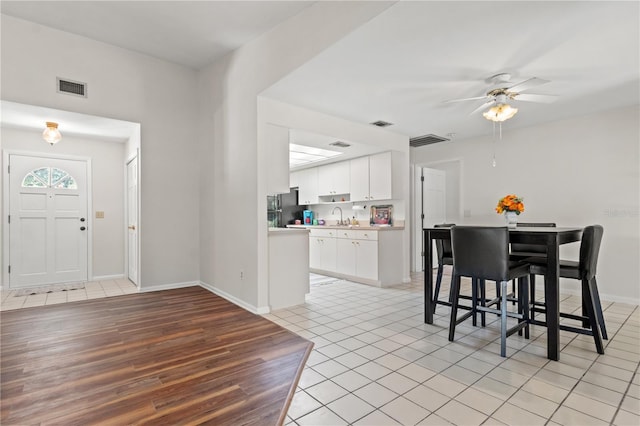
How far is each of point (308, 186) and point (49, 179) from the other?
14.2 feet

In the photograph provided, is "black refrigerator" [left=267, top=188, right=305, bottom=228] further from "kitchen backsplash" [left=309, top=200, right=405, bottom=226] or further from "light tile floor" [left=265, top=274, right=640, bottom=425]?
"light tile floor" [left=265, top=274, right=640, bottom=425]

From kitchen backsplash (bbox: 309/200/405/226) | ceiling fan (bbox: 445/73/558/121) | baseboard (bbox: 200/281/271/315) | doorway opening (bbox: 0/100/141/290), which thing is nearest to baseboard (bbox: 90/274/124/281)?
doorway opening (bbox: 0/100/141/290)

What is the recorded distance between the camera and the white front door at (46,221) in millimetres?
4762

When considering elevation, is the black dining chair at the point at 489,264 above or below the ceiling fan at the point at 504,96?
below

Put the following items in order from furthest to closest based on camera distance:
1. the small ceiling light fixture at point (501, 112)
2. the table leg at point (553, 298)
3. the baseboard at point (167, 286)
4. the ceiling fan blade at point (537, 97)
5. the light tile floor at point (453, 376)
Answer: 1. the baseboard at point (167, 286)
2. the small ceiling light fixture at point (501, 112)
3. the ceiling fan blade at point (537, 97)
4. the table leg at point (553, 298)
5. the light tile floor at point (453, 376)

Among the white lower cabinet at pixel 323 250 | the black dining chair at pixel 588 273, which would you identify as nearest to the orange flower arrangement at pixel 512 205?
the black dining chair at pixel 588 273

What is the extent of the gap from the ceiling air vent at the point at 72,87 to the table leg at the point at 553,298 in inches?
210

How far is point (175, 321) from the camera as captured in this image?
10.9 ft

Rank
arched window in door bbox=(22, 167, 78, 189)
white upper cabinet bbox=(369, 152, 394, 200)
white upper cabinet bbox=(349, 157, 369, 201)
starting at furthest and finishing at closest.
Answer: white upper cabinet bbox=(349, 157, 369, 201), white upper cabinet bbox=(369, 152, 394, 200), arched window in door bbox=(22, 167, 78, 189)

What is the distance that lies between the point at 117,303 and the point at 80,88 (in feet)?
8.97

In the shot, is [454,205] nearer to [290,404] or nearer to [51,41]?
[290,404]

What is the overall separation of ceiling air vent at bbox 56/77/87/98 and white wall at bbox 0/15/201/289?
51 millimetres

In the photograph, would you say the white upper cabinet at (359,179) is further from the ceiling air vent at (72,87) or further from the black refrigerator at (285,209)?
the ceiling air vent at (72,87)

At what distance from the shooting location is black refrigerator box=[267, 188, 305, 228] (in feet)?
21.9
